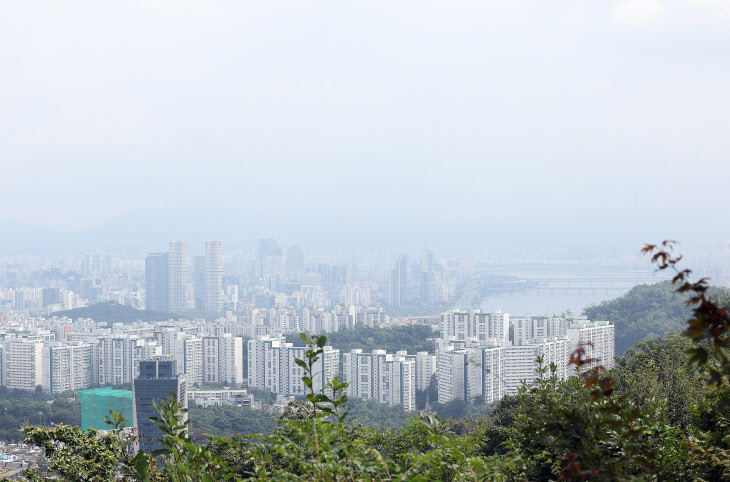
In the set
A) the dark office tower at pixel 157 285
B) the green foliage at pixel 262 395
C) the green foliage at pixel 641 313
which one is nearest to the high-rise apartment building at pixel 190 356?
the green foliage at pixel 262 395

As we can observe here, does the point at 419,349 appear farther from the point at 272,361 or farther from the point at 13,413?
Answer: the point at 13,413

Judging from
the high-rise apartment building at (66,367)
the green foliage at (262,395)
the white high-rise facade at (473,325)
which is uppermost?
the white high-rise facade at (473,325)

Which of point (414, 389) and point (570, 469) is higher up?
point (570, 469)

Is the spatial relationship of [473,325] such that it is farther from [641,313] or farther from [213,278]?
[213,278]

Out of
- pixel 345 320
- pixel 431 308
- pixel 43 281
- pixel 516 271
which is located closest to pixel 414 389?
pixel 345 320

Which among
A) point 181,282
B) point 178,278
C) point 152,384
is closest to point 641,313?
point 152,384

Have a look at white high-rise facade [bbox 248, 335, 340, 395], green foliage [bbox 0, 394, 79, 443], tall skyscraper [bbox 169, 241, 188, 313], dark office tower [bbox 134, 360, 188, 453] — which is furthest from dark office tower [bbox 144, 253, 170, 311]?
dark office tower [bbox 134, 360, 188, 453]

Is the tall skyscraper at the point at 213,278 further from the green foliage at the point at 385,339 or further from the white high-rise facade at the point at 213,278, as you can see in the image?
the green foliage at the point at 385,339

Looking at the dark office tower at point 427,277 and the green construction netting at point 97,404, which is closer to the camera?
the green construction netting at point 97,404
